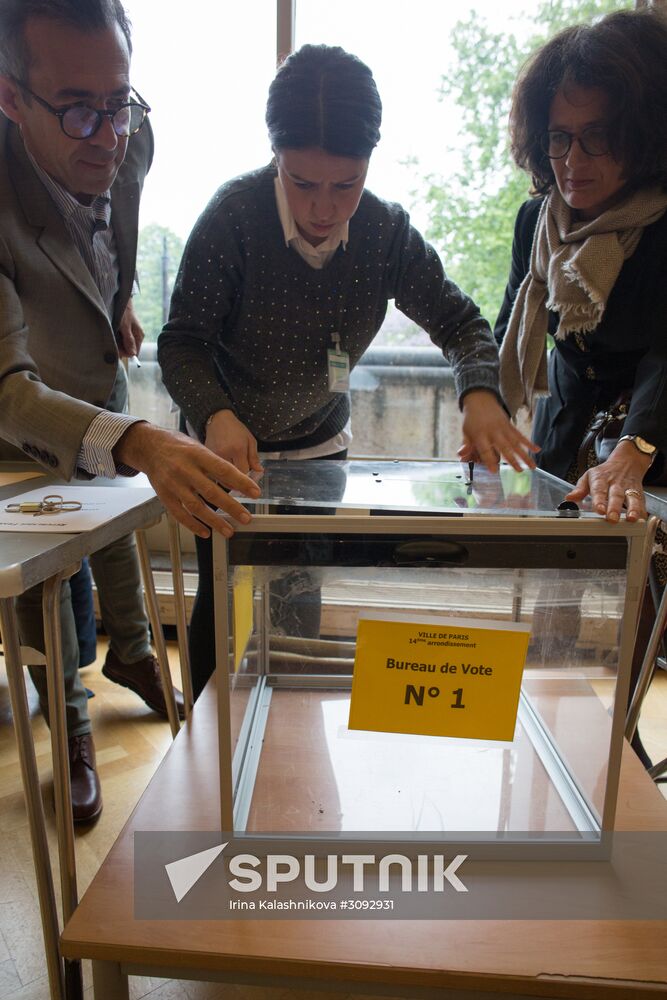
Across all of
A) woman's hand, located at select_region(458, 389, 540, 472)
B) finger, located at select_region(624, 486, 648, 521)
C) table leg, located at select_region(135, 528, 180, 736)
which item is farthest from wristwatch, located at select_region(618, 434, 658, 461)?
table leg, located at select_region(135, 528, 180, 736)

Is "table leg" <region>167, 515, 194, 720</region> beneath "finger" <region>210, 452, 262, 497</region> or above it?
beneath

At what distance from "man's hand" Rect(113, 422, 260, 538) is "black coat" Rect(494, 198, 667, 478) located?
0.62 metres

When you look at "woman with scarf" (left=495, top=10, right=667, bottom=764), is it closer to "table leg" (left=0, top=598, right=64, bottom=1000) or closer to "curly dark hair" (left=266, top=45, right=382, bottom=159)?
"curly dark hair" (left=266, top=45, right=382, bottom=159)

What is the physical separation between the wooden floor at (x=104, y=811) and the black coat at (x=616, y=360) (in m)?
0.82

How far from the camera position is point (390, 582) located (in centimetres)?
72

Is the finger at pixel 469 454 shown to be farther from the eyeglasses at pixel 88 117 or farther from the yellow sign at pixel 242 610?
the eyeglasses at pixel 88 117

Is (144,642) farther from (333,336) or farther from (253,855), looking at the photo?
(253,855)

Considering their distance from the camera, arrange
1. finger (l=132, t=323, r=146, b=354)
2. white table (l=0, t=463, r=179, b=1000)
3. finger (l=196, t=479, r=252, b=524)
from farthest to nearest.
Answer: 1. finger (l=132, t=323, r=146, b=354)
2. white table (l=0, t=463, r=179, b=1000)
3. finger (l=196, t=479, r=252, b=524)

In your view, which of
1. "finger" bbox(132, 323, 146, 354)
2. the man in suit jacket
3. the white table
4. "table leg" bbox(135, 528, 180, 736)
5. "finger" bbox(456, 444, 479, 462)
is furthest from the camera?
"finger" bbox(132, 323, 146, 354)

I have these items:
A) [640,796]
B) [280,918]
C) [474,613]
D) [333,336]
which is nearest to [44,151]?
[333,336]

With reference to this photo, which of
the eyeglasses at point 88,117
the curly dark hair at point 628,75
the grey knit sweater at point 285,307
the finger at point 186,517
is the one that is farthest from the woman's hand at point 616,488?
the eyeglasses at point 88,117

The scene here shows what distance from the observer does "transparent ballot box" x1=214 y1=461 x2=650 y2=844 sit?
25.8 inches

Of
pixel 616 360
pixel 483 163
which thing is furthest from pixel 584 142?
pixel 483 163

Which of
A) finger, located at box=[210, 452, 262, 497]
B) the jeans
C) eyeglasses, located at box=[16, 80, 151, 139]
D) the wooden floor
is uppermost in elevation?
eyeglasses, located at box=[16, 80, 151, 139]
